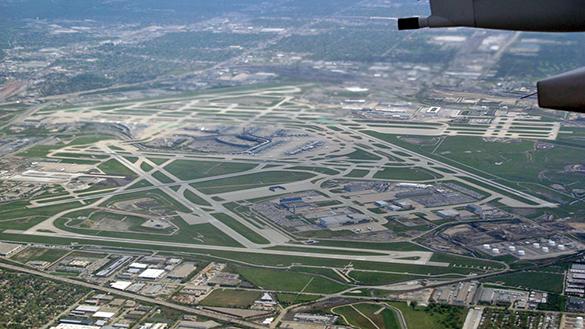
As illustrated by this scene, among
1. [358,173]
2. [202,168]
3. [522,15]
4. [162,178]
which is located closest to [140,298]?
[162,178]

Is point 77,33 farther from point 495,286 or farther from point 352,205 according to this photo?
point 495,286

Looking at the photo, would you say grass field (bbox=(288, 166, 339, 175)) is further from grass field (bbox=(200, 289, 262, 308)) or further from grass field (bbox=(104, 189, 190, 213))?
grass field (bbox=(200, 289, 262, 308))

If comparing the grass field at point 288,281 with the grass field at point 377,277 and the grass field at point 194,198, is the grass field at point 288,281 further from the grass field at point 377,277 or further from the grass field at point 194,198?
the grass field at point 194,198

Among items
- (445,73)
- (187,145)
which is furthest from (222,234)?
(445,73)

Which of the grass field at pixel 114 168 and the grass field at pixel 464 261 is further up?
the grass field at pixel 114 168

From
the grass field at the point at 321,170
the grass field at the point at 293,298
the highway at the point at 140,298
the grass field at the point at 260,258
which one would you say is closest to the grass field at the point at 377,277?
the grass field at the point at 260,258
